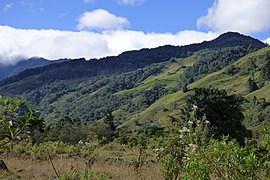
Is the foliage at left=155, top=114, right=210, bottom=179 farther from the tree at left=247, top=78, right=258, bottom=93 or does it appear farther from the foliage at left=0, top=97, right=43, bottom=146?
the tree at left=247, top=78, right=258, bottom=93

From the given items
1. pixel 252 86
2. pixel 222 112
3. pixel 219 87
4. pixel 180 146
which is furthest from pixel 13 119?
pixel 219 87

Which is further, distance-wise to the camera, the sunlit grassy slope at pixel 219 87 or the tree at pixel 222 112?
the sunlit grassy slope at pixel 219 87

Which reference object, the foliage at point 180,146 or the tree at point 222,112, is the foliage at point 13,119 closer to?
the foliage at point 180,146

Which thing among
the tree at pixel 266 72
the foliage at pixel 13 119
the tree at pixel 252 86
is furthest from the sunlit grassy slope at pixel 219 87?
the foliage at pixel 13 119

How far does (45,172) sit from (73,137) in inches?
1215

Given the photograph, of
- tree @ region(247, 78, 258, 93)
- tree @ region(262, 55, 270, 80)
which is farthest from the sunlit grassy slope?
tree @ region(262, 55, 270, 80)

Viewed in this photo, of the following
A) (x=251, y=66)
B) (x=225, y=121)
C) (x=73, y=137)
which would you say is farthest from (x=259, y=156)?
(x=251, y=66)

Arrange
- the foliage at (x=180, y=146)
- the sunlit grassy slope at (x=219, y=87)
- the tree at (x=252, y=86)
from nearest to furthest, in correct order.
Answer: the foliage at (x=180, y=146), the sunlit grassy slope at (x=219, y=87), the tree at (x=252, y=86)

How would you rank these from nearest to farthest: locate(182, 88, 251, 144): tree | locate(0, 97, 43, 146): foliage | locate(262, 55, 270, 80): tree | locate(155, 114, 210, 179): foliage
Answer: locate(0, 97, 43, 146): foliage → locate(155, 114, 210, 179): foliage → locate(182, 88, 251, 144): tree → locate(262, 55, 270, 80): tree

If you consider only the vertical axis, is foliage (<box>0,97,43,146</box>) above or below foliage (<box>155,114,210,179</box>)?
above

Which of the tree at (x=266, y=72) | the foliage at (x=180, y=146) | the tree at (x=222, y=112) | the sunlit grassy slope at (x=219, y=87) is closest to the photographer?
the foliage at (x=180, y=146)

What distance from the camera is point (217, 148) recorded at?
502 centimetres

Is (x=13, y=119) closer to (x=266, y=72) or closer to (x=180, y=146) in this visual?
(x=180, y=146)

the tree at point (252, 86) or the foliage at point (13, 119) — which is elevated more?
the foliage at point (13, 119)
